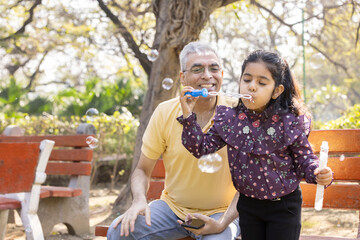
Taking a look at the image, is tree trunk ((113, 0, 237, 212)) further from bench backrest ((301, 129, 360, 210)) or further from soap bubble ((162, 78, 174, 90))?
bench backrest ((301, 129, 360, 210))

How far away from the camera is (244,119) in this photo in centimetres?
207

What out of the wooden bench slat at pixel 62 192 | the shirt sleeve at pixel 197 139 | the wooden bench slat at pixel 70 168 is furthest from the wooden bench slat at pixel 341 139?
the wooden bench slat at pixel 70 168

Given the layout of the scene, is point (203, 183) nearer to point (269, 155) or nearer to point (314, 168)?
point (269, 155)

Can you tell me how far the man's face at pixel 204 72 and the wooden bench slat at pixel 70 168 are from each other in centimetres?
200

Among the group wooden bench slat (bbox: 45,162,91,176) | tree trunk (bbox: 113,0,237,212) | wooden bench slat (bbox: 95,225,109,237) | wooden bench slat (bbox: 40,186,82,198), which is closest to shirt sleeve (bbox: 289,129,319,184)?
wooden bench slat (bbox: 95,225,109,237)

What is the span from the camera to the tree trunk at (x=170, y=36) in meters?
4.80

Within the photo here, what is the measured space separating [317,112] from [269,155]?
748cm

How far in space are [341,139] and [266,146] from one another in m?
0.78

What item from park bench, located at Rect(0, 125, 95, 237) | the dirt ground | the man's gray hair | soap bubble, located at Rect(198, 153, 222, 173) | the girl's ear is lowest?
the dirt ground

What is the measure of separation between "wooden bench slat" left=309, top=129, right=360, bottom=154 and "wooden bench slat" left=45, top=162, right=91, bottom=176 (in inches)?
89.2

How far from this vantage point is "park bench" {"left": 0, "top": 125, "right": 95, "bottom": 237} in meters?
4.13


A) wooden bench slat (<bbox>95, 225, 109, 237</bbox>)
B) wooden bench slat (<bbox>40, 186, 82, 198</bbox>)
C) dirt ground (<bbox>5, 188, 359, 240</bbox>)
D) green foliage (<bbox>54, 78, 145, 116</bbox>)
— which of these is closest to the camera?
wooden bench slat (<bbox>95, 225, 109, 237</bbox>)

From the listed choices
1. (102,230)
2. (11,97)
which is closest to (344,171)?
(102,230)

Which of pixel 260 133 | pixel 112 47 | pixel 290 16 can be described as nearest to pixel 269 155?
pixel 260 133
